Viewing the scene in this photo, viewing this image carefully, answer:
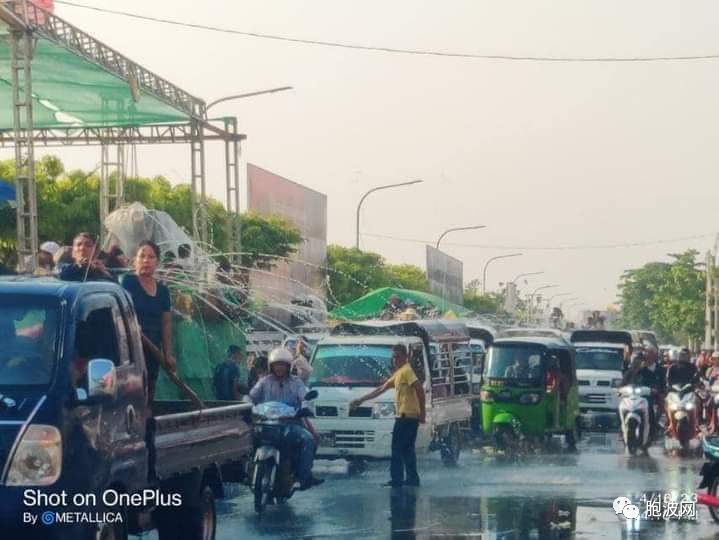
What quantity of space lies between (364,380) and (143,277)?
9740mm

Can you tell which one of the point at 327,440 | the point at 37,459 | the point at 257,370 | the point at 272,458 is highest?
the point at 37,459

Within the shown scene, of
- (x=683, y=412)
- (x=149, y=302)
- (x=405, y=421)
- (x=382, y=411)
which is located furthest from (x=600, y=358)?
(x=149, y=302)

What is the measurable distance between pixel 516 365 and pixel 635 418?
2.18 meters

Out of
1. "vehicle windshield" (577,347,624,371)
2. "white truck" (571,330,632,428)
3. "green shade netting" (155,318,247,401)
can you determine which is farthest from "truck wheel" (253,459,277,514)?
"vehicle windshield" (577,347,624,371)

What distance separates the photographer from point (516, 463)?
22891mm

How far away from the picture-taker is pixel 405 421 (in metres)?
18.8

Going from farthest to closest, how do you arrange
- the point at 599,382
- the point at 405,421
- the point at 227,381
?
the point at 599,382 < the point at 227,381 < the point at 405,421

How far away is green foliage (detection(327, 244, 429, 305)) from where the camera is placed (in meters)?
72.1

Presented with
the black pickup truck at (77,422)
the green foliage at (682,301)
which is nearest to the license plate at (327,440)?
the black pickup truck at (77,422)

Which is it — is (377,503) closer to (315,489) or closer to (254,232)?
(315,489)

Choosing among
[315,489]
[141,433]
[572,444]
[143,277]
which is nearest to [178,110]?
[572,444]

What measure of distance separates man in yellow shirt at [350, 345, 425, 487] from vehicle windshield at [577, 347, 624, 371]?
57.0 feet

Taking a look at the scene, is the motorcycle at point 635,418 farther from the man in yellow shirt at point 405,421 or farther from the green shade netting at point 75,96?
the green shade netting at point 75,96

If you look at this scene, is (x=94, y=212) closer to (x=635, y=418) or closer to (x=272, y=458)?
(x=635, y=418)
